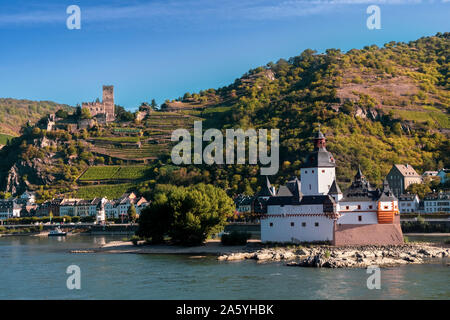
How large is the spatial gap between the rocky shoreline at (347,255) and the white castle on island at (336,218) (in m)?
1.99

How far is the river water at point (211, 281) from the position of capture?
35062 mm

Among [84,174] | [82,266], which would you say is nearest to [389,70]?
[84,174]

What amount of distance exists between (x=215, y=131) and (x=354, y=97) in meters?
38.0

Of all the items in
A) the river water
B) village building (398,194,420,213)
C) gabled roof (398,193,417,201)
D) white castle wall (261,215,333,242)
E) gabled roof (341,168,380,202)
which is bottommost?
the river water

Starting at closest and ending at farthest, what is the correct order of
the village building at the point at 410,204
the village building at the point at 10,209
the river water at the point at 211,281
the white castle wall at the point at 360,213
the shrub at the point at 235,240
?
the river water at the point at 211,281 → the white castle wall at the point at 360,213 → the shrub at the point at 235,240 → the village building at the point at 410,204 → the village building at the point at 10,209

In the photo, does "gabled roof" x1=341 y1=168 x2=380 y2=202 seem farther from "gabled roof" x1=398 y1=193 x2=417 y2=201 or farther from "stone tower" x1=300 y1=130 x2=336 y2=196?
"gabled roof" x1=398 y1=193 x2=417 y2=201

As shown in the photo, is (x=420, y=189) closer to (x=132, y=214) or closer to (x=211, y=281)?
(x=132, y=214)

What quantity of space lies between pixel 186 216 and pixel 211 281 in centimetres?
2206

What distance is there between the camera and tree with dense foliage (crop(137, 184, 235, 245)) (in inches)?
2452

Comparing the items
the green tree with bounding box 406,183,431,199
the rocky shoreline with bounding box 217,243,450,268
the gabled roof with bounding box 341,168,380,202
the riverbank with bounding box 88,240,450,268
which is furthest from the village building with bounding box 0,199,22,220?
the gabled roof with bounding box 341,168,380,202

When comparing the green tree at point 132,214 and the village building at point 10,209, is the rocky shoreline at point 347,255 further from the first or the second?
the village building at point 10,209

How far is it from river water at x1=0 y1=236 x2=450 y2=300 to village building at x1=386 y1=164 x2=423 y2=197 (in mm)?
65354

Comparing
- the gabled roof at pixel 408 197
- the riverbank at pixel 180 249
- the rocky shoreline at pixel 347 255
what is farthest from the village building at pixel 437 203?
the riverbank at pixel 180 249
